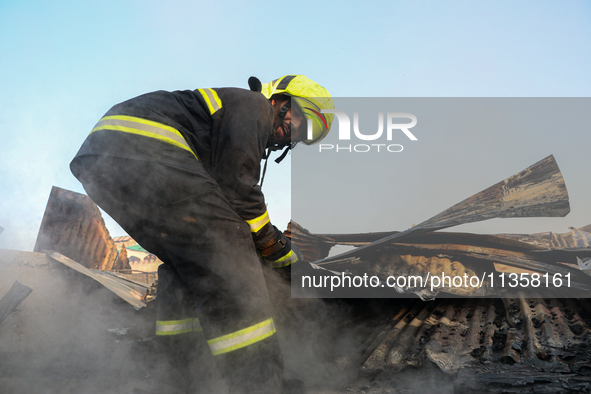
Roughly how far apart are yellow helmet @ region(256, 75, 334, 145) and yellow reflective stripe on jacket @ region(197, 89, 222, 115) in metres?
0.44

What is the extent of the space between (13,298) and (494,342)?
142 inches

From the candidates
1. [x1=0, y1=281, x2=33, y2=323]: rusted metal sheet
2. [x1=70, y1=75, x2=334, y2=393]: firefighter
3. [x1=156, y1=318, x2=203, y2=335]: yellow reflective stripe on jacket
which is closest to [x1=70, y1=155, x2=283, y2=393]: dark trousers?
[x1=70, y1=75, x2=334, y2=393]: firefighter

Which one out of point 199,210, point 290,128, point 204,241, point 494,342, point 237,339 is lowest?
point 494,342

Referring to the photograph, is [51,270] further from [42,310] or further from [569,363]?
[569,363]

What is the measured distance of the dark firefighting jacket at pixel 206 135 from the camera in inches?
67.2

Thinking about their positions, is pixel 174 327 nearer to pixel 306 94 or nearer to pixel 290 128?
pixel 290 128

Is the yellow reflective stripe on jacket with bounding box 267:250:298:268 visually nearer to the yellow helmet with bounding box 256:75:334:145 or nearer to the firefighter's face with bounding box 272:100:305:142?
the firefighter's face with bounding box 272:100:305:142

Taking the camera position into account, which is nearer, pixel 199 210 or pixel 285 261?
pixel 199 210

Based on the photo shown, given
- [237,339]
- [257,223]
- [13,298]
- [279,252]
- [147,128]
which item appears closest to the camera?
[237,339]

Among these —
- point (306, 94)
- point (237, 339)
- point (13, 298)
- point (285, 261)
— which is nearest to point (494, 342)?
point (285, 261)

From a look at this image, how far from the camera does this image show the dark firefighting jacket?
1.71 metres

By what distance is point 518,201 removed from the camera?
2512mm

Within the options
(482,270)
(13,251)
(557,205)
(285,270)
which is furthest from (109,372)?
(557,205)

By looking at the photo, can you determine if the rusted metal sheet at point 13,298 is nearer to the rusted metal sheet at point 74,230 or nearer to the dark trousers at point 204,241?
the dark trousers at point 204,241
